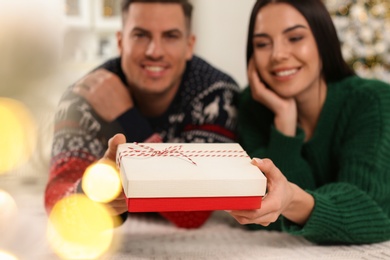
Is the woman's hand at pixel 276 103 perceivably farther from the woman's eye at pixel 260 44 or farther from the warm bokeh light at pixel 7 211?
the warm bokeh light at pixel 7 211

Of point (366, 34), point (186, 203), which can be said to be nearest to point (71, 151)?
point (186, 203)

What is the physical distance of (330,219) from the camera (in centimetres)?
61

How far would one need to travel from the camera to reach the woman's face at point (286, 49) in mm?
628

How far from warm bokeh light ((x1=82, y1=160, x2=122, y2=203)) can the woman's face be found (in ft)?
0.96

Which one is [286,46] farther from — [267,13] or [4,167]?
[4,167]

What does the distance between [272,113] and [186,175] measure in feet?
1.26

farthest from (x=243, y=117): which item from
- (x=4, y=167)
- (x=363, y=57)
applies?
(x=363, y=57)

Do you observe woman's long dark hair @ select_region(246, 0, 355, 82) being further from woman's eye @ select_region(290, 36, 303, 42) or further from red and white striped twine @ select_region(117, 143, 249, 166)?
red and white striped twine @ select_region(117, 143, 249, 166)

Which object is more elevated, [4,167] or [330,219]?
[4,167]

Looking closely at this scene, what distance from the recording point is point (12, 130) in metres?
0.24

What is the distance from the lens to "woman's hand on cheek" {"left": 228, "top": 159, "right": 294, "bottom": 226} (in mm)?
460

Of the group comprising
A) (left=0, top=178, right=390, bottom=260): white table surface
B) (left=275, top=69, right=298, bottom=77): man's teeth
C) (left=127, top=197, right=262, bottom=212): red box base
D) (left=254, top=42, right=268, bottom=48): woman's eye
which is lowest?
(left=0, top=178, right=390, bottom=260): white table surface

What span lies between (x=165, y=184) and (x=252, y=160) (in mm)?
104

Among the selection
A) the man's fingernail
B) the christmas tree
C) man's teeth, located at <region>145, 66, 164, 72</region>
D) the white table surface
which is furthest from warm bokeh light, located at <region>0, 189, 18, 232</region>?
the christmas tree
